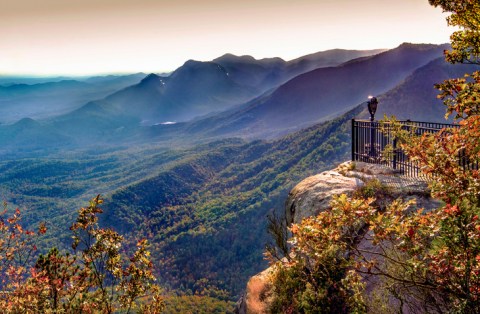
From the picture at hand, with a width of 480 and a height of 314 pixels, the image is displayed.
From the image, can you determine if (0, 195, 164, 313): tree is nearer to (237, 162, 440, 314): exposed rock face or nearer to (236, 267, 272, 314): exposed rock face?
(236, 267, 272, 314): exposed rock face

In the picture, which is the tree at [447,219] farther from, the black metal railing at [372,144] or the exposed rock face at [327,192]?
the black metal railing at [372,144]

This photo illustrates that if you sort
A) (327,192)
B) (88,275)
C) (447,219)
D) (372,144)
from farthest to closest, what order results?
(372,144) < (327,192) < (88,275) < (447,219)

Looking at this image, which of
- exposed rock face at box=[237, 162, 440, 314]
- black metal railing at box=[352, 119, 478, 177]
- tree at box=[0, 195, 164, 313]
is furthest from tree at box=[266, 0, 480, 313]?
black metal railing at box=[352, 119, 478, 177]

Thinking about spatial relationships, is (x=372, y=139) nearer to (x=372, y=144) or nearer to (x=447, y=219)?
(x=372, y=144)

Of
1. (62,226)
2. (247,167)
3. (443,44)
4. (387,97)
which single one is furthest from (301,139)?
(62,226)

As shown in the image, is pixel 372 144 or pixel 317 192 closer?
pixel 317 192

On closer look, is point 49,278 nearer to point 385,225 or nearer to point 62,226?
point 385,225

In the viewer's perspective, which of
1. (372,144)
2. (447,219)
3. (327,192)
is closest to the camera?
(447,219)

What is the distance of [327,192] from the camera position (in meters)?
13.5

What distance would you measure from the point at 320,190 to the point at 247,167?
17730 cm

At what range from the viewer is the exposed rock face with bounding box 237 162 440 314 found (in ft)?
39.6

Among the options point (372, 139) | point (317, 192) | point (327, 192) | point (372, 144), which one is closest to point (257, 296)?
point (317, 192)

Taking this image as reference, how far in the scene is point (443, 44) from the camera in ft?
643

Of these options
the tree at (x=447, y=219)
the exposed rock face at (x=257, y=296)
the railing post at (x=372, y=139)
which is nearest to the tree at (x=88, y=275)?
the tree at (x=447, y=219)
